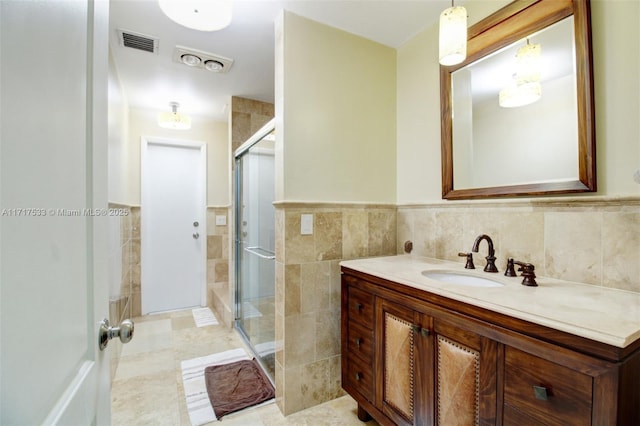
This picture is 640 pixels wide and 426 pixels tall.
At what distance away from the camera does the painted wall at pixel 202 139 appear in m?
3.23

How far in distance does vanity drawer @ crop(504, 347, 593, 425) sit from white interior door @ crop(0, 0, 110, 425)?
3.68 feet

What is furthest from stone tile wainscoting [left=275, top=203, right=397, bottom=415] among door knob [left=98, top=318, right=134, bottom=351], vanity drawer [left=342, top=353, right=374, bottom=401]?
door knob [left=98, top=318, right=134, bottom=351]

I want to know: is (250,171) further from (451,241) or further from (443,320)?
(443,320)

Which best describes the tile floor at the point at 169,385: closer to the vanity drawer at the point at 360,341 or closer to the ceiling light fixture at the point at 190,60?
the vanity drawer at the point at 360,341

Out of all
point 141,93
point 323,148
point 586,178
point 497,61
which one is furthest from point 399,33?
point 141,93

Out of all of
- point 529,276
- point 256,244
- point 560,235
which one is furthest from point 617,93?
point 256,244

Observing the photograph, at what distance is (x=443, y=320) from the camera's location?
1.09 m

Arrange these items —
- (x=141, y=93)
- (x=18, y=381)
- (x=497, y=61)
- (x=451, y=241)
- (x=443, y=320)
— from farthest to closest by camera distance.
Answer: (x=141, y=93)
(x=451, y=241)
(x=497, y=61)
(x=443, y=320)
(x=18, y=381)

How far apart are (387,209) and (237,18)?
1.63 m

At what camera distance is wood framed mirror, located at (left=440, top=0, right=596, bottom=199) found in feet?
3.82

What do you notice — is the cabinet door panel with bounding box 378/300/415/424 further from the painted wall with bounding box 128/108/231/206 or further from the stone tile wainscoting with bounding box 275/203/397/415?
the painted wall with bounding box 128/108/231/206

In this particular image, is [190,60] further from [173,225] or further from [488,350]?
[488,350]

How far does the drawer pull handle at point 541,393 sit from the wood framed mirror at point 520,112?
840mm

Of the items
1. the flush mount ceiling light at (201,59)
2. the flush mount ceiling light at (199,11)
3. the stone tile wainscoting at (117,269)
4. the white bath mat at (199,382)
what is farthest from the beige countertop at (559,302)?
the flush mount ceiling light at (201,59)
